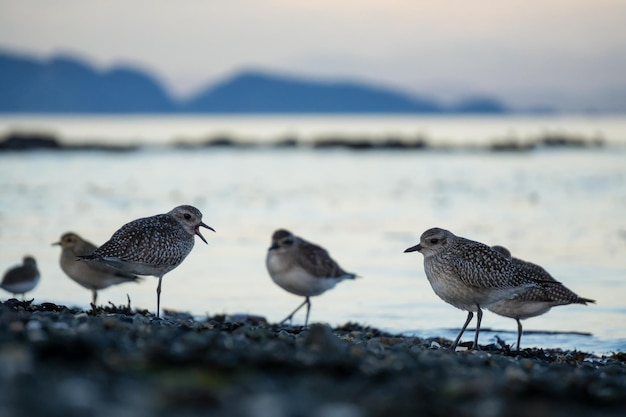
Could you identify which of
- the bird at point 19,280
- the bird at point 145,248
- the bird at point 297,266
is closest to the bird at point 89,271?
the bird at point 19,280

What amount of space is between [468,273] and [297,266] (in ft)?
11.7

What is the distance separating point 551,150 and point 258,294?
5340 centimetres

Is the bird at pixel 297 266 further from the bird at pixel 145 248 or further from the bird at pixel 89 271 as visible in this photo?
the bird at pixel 89 271

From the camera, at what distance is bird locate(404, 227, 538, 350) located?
482 inches

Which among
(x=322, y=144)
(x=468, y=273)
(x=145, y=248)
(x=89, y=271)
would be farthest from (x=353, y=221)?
(x=322, y=144)

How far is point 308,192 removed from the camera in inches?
1501

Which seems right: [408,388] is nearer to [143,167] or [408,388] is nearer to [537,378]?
[537,378]

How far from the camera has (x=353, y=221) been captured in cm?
2923

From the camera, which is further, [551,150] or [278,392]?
[551,150]

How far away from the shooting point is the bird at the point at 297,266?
49.3 ft

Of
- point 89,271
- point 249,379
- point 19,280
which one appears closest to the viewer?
point 249,379

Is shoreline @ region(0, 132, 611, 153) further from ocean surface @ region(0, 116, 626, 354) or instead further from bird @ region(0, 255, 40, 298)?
bird @ region(0, 255, 40, 298)

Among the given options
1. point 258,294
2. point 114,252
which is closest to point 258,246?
point 258,294

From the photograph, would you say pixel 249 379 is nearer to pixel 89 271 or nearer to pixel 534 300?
pixel 534 300
